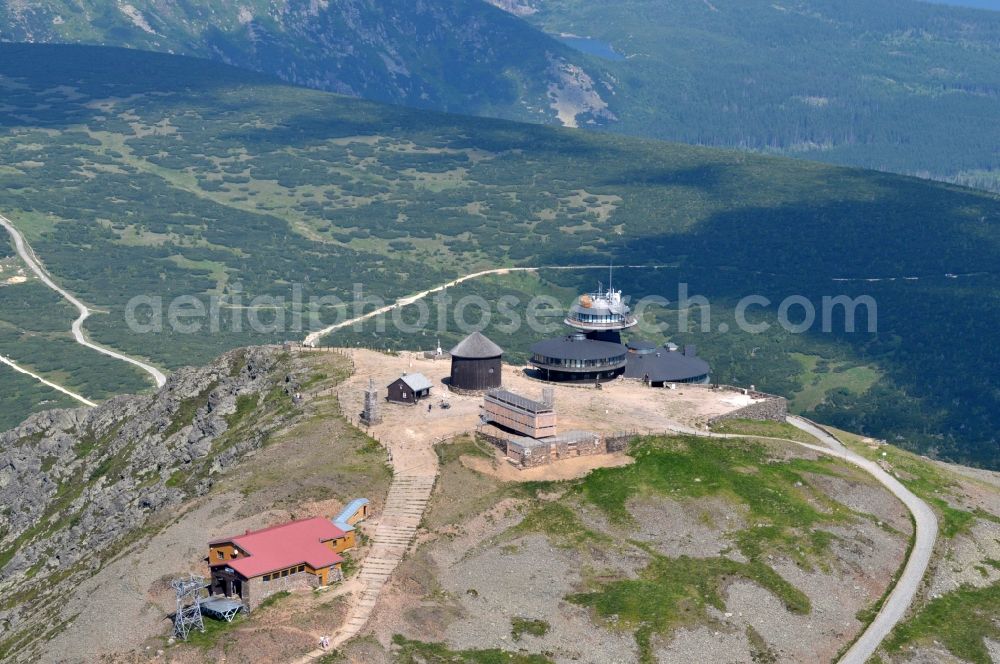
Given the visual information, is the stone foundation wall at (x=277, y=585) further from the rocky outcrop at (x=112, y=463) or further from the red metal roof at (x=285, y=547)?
the rocky outcrop at (x=112, y=463)

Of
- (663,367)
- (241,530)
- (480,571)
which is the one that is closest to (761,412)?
(663,367)

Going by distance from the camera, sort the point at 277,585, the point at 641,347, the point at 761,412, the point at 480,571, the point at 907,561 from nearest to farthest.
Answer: the point at 277,585 → the point at 480,571 → the point at 907,561 → the point at 761,412 → the point at 641,347

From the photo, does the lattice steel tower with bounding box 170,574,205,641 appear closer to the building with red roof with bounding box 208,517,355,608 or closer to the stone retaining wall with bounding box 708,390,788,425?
the building with red roof with bounding box 208,517,355,608

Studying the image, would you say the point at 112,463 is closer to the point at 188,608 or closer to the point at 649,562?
the point at 188,608

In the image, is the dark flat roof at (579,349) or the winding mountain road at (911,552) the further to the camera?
the dark flat roof at (579,349)

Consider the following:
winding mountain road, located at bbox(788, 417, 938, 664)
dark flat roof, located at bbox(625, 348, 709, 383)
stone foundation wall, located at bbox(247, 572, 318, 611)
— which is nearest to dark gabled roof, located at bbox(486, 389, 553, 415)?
winding mountain road, located at bbox(788, 417, 938, 664)

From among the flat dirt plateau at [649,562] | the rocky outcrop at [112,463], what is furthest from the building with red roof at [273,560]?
the rocky outcrop at [112,463]

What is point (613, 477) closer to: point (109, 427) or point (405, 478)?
point (405, 478)
